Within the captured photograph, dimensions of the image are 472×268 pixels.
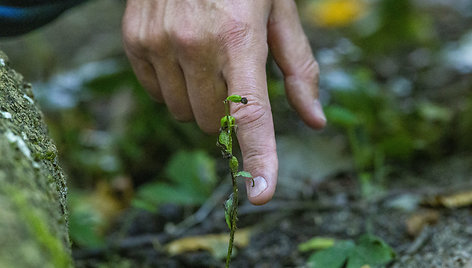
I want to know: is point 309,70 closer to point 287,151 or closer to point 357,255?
point 357,255

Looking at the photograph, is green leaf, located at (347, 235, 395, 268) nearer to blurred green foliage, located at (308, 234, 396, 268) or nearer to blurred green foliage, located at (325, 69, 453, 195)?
blurred green foliage, located at (308, 234, 396, 268)

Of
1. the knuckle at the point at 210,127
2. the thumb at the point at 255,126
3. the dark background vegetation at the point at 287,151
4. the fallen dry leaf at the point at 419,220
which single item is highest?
the thumb at the point at 255,126

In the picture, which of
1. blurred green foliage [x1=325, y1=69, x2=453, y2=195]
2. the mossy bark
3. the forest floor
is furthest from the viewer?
blurred green foliage [x1=325, y1=69, x2=453, y2=195]

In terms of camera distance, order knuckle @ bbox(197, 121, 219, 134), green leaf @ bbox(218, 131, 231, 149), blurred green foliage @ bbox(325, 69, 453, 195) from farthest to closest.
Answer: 1. blurred green foliage @ bbox(325, 69, 453, 195)
2. knuckle @ bbox(197, 121, 219, 134)
3. green leaf @ bbox(218, 131, 231, 149)

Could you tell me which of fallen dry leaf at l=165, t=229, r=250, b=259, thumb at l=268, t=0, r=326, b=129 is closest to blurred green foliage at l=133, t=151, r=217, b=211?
fallen dry leaf at l=165, t=229, r=250, b=259

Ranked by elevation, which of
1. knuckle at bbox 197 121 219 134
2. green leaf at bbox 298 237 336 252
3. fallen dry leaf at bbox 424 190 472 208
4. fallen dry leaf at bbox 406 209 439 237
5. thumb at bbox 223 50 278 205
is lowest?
fallen dry leaf at bbox 406 209 439 237

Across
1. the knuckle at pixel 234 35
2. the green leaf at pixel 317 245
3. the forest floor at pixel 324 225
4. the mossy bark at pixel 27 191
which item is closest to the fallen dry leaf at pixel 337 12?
the forest floor at pixel 324 225

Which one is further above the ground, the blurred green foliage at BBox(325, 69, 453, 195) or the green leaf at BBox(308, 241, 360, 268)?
the green leaf at BBox(308, 241, 360, 268)

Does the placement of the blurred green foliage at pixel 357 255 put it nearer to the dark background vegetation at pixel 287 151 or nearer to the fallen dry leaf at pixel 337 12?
the dark background vegetation at pixel 287 151
